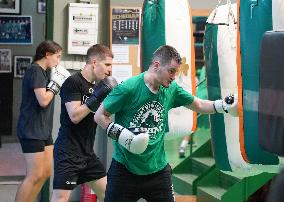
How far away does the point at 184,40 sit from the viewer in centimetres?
573

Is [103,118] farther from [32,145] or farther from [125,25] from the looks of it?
[125,25]

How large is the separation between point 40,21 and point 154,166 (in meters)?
7.42

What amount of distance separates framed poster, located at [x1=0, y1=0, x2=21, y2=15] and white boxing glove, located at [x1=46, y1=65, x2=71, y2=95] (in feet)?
18.2

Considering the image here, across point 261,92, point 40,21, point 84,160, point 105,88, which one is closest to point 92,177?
point 84,160

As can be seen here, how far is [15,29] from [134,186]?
7.53 meters

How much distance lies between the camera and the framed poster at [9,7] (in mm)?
11867

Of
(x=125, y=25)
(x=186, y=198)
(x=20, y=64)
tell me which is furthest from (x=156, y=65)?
(x=20, y=64)

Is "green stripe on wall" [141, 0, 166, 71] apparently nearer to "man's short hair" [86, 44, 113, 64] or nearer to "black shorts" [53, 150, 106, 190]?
"man's short hair" [86, 44, 113, 64]

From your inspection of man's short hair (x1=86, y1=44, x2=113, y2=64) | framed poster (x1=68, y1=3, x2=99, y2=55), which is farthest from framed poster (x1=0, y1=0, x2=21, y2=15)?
man's short hair (x1=86, y1=44, x2=113, y2=64)

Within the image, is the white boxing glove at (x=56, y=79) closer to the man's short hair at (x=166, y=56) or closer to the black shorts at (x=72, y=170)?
the black shorts at (x=72, y=170)

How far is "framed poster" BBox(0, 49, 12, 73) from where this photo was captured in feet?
39.7

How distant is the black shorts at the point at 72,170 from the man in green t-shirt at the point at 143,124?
80 centimetres

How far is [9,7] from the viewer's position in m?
11.9

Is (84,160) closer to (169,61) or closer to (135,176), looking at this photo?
(135,176)
